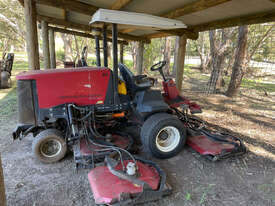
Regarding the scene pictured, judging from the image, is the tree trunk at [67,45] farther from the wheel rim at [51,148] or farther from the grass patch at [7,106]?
the wheel rim at [51,148]

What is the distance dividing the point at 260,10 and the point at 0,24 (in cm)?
2320

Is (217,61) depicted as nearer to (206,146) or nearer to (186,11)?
(186,11)

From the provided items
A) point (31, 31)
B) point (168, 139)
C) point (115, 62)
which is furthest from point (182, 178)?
point (31, 31)

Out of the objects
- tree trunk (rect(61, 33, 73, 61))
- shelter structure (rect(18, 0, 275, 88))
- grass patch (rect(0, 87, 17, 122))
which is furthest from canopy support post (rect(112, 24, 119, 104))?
tree trunk (rect(61, 33, 73, 61))

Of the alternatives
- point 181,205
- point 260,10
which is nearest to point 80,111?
point 181,205

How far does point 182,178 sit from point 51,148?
73.0 inches

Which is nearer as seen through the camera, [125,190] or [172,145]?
[125,190]

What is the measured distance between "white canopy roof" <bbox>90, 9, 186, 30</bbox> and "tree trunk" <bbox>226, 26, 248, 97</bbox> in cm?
499

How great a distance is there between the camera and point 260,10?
3.56m

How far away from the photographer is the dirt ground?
2.21 m

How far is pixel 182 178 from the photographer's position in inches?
103

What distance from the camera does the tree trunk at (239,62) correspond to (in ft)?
22.3

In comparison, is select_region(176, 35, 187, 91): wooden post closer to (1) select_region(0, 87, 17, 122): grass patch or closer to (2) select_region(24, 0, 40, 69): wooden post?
(2) select_region(24, 0, 40, 69): wooden post

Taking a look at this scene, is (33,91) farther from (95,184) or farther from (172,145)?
(172,145)
